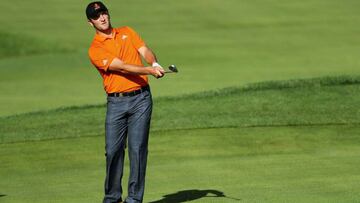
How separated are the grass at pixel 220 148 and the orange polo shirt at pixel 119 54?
4.94 ft

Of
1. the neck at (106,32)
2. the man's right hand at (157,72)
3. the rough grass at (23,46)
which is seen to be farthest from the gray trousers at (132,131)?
the rough grass at (23,46)

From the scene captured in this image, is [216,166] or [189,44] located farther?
[189,44]

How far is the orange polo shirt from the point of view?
386 inches

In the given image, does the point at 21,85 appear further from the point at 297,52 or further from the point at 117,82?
the point at 117,82

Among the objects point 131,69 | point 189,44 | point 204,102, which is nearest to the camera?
point 131,69

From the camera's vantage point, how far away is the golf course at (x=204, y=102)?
11633mm

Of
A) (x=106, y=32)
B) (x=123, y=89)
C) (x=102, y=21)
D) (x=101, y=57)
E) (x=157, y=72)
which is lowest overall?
(x=123, y=89)

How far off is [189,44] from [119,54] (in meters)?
16.1

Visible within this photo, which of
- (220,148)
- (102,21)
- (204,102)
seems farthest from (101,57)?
(204,102)

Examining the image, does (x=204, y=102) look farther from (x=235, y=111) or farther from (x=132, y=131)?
(x=132, y=131)

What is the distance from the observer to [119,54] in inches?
386

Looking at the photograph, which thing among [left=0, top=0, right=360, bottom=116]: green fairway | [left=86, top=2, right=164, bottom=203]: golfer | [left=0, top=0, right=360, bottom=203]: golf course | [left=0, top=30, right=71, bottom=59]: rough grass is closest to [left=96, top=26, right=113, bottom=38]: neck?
[left=86, top=2, right=164, bottom=203]: golfer

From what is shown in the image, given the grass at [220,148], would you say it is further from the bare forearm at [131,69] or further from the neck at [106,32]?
the neck at [106,32]

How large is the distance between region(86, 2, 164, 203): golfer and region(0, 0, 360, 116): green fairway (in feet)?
30.3
